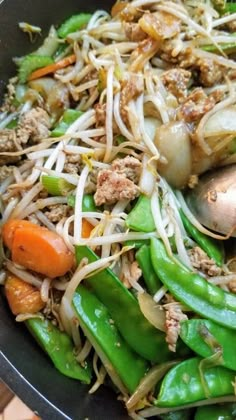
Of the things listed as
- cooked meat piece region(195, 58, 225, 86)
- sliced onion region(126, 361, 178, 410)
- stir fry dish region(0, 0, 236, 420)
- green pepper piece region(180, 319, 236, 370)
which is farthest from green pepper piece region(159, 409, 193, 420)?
cooked meat piece region(195, 58, 225, 86)

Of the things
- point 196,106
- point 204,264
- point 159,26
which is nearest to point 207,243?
point 204,264

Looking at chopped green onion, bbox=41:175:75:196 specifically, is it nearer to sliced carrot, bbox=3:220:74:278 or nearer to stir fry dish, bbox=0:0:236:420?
stir fry dish, bbox=0:0:236:420

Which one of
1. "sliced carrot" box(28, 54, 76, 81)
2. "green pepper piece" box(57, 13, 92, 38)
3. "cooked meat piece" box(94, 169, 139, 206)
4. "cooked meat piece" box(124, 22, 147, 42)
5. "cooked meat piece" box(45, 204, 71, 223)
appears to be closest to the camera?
"cooked meat piece" box(94, 169, 139, 206)

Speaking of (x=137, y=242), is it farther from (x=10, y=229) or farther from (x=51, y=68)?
(x=51, y=68)

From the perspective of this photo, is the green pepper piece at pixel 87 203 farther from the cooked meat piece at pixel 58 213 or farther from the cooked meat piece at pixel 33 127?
the cooked meat piece at pixel 33 127

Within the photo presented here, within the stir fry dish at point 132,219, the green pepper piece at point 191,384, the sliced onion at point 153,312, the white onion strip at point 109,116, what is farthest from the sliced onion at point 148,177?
the green pepper piece at point 191,384

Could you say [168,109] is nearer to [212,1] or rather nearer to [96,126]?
[96,126]
